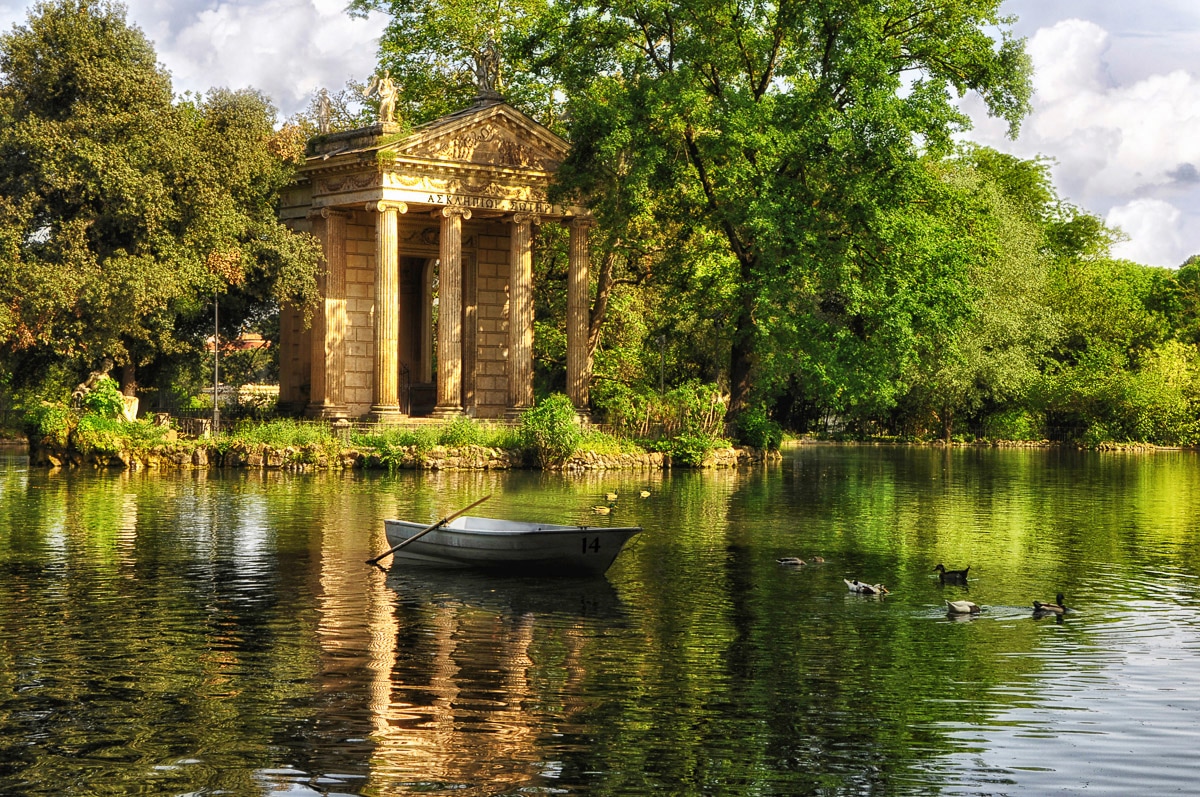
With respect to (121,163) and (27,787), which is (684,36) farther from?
(27,787)

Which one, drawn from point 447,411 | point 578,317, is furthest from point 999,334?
point 447,411

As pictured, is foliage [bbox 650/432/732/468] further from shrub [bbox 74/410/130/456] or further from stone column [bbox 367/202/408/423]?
shrub [bbox 74/410/130/456]

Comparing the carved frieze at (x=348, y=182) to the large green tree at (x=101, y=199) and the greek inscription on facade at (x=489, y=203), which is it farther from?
the large green tree at (x=101, y=199)

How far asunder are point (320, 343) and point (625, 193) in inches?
541

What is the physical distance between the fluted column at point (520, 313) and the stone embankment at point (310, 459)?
7082 millimetres

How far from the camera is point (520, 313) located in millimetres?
56875

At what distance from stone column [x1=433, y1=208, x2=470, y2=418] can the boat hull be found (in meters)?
29.9

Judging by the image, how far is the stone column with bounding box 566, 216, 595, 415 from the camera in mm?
56844

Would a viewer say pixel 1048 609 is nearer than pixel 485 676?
No

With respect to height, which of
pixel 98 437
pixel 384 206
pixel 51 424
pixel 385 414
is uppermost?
pixel 384 206

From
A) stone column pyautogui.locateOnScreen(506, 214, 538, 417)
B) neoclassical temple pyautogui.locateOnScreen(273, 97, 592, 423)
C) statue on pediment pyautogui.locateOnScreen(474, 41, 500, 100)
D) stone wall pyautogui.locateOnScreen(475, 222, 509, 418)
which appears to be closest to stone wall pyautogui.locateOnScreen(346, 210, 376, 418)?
neoclassical temple pyautogui.locateOnScreen(273, 97, 592, 423)

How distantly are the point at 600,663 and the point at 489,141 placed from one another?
41.8 meters

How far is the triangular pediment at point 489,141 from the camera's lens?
53719 millimetres

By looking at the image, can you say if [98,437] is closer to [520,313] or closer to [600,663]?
[520,313]
